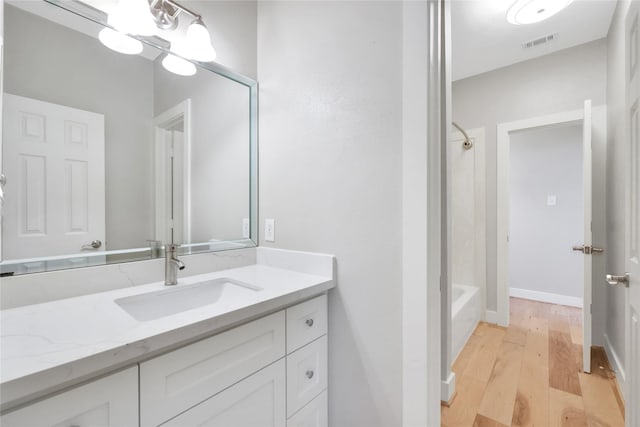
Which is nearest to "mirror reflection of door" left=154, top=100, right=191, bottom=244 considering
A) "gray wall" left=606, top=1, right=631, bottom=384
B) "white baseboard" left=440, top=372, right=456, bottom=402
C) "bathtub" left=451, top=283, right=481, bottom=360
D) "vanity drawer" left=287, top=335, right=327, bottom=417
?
"vanity drawer" left=287, top=335, right=327, bottom=417

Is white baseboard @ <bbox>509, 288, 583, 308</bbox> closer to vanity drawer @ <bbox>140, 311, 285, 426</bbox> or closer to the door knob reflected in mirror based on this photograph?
vanity drawer @ <bbox>140, 311, 285, 426</bbox>

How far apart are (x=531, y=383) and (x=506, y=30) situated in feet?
8.42

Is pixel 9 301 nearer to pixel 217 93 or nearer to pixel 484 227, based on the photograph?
pixel 217 93

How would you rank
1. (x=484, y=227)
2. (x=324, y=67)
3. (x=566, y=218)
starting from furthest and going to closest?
(x=566, y=218), (x=484, y=227), (x=324, y=67)

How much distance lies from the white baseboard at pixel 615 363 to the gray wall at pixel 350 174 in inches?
64.4

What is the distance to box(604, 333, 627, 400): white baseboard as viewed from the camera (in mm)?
1734

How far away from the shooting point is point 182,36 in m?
1.25

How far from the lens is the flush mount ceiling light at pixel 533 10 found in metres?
1.79

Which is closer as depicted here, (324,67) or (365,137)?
(365,137)

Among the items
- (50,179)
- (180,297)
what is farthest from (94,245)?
(180,297)

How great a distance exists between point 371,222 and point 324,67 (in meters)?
0.73

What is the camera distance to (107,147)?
1091mm

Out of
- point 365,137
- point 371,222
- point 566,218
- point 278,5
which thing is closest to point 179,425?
point 371,222

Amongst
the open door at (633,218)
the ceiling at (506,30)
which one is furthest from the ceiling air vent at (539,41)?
the open door at (633,218)
